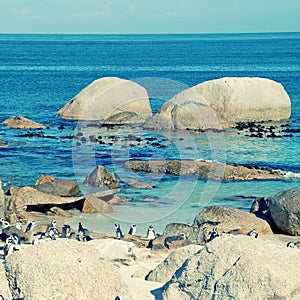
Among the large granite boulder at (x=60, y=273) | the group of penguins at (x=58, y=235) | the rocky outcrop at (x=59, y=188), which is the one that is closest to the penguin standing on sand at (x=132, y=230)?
the group of penguins at (x=58, y=235)

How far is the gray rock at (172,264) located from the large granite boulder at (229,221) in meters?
5.59

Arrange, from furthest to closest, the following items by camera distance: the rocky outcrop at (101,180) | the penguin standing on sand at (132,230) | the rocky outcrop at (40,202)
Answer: the rocky outcrop at (101,180)
the rocky outcrop at (40,202)
the penguin standing on sand at (132,230)

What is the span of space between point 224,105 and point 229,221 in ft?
83.7

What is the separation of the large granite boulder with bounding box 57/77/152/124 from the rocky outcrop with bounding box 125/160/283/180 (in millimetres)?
13291

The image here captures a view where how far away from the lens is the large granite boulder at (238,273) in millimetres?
11484

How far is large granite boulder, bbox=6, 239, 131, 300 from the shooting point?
39.4ft

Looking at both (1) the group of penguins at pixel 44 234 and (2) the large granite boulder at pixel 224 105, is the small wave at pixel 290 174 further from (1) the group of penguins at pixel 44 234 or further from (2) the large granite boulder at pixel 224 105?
(1) the group of penguins at pixel 44 234

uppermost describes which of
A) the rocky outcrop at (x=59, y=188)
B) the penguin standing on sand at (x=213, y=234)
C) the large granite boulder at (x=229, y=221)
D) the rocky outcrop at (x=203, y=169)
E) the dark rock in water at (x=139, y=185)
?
the penguin standing on sand at (x=213, y=234)

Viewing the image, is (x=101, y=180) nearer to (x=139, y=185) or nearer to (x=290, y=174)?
Result: (x=139, y=185)

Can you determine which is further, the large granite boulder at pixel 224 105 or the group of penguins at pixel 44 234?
the large granite boulder at pixel 224 105

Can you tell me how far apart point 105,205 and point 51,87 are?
50628 millimetres

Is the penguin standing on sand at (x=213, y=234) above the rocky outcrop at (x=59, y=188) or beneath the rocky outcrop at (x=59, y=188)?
above

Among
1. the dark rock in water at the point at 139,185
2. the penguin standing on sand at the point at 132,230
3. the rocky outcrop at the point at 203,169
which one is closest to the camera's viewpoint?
the penguin standing on sand at the point at 132,230

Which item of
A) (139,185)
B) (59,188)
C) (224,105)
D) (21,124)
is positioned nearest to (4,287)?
(59,188)
